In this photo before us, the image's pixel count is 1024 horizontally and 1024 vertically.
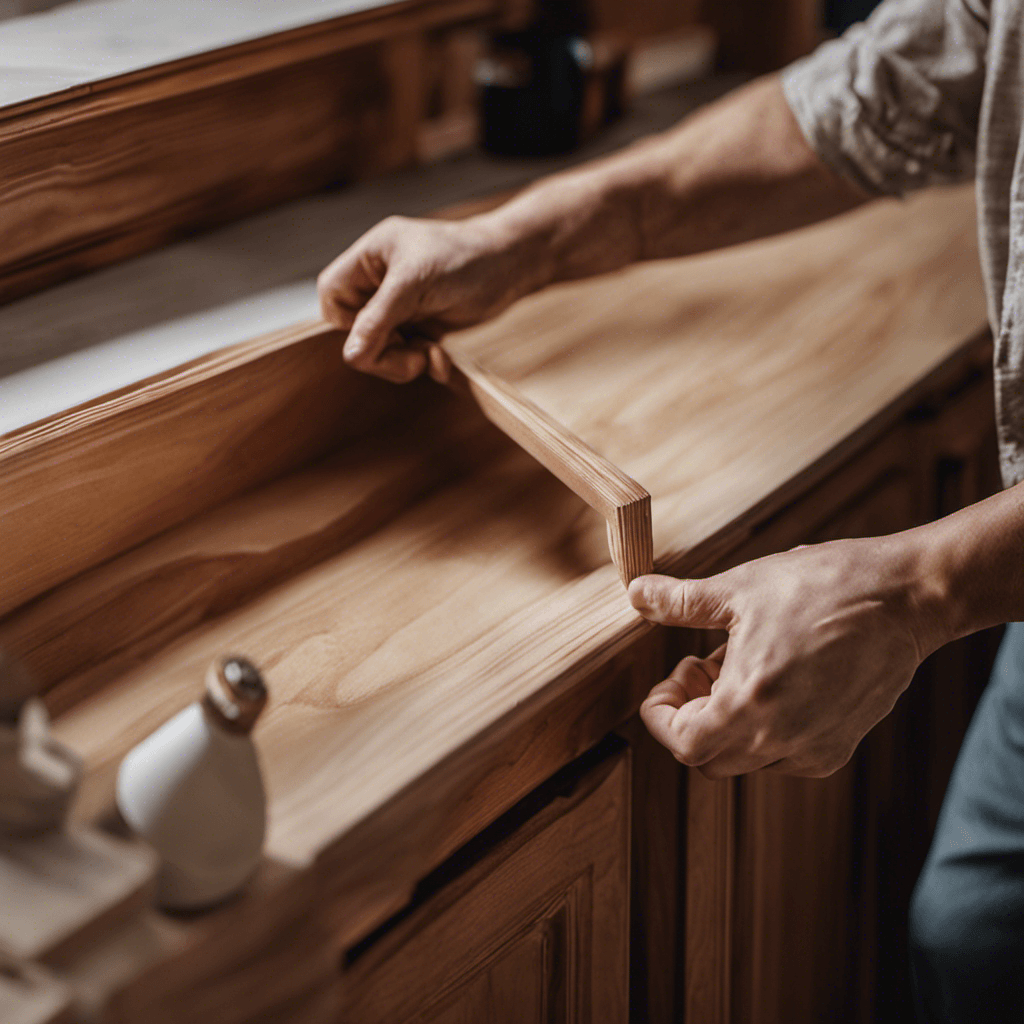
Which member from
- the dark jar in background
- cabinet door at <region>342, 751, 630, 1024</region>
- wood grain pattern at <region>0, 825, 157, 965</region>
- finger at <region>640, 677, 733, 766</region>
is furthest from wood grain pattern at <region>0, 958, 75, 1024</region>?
the dark jar in background

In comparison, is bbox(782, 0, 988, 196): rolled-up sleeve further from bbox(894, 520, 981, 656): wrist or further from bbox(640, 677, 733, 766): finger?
bbox(640, 677, 733, 766): finger

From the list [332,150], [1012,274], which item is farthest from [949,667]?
[332,150]

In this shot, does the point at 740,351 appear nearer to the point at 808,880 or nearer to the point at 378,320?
the point at 378,320

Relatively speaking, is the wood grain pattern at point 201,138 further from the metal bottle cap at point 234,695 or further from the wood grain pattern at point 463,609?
the metal bottle cap at point 234,695

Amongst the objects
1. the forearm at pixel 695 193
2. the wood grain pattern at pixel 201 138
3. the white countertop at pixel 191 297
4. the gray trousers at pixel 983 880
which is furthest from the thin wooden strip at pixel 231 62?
the gray trousers at pixel 983 880

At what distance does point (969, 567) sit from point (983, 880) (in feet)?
1.50

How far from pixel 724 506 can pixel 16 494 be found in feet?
1.53

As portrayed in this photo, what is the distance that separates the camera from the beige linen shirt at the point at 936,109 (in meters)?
0.89

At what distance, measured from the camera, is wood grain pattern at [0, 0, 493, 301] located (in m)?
0.93

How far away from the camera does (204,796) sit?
48 centimetres

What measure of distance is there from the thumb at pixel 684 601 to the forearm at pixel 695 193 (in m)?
0.37

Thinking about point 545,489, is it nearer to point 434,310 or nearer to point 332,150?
point 434,310

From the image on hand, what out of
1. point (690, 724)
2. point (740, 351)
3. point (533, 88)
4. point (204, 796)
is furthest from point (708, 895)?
point (533, 88)

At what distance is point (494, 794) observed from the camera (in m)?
0.70
